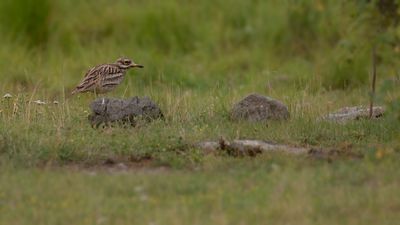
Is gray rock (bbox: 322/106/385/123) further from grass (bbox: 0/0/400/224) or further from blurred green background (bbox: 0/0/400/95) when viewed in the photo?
blurred green background (bbox: 0/0/400/95)

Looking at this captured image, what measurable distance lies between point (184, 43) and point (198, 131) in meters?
8.30

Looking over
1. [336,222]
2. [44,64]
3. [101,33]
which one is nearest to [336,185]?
[336,222]

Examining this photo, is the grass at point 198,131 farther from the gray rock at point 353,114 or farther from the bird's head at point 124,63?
the bird's head at point 124,63

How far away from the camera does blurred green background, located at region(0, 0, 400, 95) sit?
15117 millimetres

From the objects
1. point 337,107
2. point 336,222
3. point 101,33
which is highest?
point 101,33

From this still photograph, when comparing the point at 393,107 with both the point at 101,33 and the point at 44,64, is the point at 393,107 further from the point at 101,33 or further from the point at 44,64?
the point at 101,33

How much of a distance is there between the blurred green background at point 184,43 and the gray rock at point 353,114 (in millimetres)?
1727

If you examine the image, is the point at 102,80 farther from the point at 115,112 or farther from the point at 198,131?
the point at 198,131

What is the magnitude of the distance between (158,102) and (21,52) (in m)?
5.27

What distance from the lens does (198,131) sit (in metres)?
10.4

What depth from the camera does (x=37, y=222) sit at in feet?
25.7

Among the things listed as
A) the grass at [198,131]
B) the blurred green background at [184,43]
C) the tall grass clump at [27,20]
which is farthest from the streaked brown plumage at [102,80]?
the tall grass clump at [27,20]

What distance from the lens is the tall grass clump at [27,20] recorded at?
17.5 meters

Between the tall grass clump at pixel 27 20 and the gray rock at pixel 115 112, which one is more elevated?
the tall grass clump at pixel 27 20
